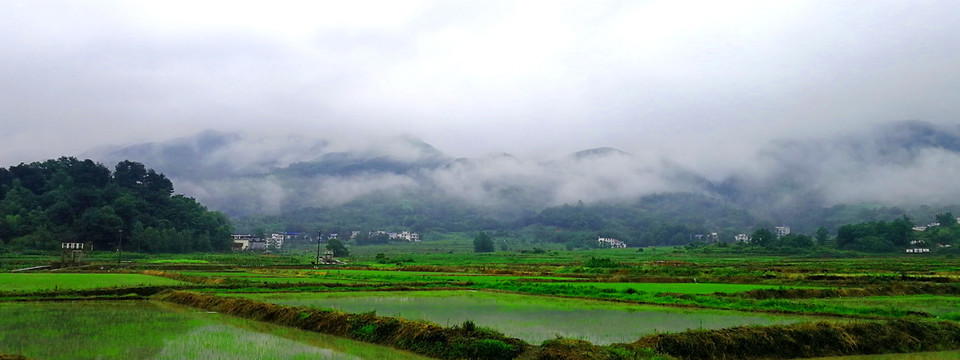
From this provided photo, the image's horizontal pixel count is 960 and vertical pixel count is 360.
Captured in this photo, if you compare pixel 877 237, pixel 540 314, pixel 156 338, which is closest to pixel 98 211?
pixel 156 338

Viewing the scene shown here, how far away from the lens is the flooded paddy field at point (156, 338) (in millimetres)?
12078

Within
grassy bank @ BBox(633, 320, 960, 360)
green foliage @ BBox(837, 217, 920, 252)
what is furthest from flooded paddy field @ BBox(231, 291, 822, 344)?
green foliage @ BBox(837, 217, 920, 252)

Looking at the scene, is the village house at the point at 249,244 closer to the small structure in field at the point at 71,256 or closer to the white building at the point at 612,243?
the small structure in field at the point at 71,256

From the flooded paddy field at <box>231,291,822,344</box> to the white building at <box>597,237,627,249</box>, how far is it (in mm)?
150216

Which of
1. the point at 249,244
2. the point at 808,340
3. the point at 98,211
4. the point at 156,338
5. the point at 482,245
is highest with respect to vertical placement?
the point at 98,211

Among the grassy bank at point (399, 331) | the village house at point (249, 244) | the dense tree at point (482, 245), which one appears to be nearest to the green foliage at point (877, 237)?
the dense tree at point (482, 245)

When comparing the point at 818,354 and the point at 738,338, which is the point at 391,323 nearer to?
the point at 738,338

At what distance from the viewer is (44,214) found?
7731cm

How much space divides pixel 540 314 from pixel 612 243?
166342mm


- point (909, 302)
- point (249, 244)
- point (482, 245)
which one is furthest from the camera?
point (482, 245)

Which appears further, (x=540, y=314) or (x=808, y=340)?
(x=540, y=314)

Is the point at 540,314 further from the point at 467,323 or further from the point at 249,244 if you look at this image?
the point at 249,244

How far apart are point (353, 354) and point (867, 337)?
1133 cm

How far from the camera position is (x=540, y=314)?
18.5 metres
